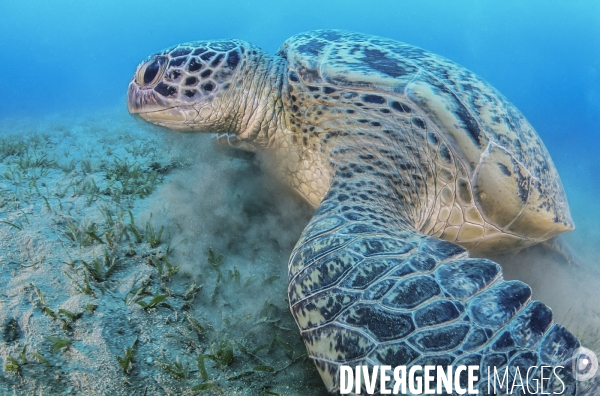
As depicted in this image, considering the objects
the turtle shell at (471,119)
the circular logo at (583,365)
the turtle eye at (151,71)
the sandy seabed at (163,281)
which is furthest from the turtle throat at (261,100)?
the circular logo at (583,365)

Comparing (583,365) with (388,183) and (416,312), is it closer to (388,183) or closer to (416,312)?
(416,312)

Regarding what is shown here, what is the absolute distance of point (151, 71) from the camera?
8.70ft

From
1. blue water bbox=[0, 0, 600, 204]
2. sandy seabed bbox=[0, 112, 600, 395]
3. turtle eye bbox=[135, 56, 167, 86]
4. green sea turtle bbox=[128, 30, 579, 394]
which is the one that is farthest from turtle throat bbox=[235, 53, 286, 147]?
blue water bbox=[0, 0, 600, 204]

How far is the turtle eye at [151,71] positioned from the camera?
2637 mm

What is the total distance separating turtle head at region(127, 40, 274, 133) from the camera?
2582mm

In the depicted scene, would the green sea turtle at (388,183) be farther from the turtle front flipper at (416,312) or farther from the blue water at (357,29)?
the blue water at (357,29)

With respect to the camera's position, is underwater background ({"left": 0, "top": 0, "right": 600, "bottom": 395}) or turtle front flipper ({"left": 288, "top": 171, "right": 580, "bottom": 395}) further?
underwater background ({"left": 0, "top": 0, "right": 600, "bottom": 395})

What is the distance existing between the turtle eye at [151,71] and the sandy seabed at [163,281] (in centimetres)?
83

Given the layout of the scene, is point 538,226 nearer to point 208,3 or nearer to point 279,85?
point 279,85

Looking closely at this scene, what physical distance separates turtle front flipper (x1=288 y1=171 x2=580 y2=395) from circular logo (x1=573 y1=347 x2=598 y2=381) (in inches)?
0.7

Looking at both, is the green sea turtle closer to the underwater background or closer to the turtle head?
the turtle head

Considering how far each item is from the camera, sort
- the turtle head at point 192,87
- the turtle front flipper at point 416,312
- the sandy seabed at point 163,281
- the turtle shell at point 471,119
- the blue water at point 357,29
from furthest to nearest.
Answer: the blue water at point 357,29 < the turtle head at point 192,87 < the turtle shell at point 471,119 < the sandy seabed at point 163,281 < the turtle front flipper at point 416,312

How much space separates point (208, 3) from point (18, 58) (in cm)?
4637

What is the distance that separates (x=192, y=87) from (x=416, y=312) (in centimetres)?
224
